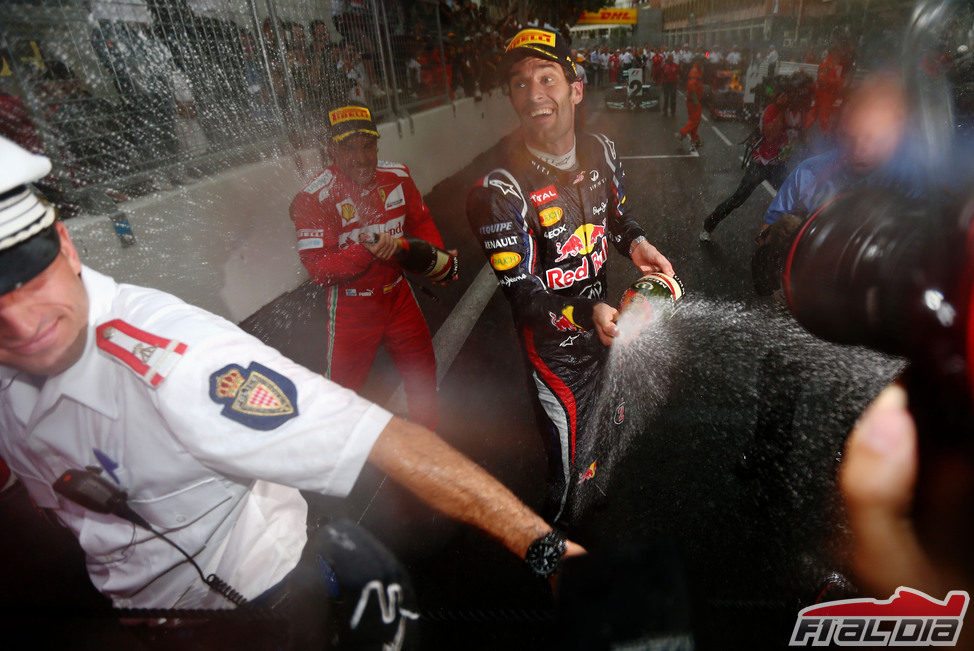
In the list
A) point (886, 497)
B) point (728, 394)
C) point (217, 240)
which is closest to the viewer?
point (886, 497)

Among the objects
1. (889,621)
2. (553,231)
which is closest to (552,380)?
(553,231)

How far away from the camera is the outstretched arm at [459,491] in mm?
1108

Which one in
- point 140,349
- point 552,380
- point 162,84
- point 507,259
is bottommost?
point 552,380

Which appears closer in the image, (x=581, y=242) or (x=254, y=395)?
(x=254, y=395)

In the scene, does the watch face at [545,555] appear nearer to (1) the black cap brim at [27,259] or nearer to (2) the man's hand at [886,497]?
(2) the man's hand at [886,497]

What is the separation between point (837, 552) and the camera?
256 centimetres

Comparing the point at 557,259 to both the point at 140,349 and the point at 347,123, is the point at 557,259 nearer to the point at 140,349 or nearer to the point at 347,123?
the point at 140,349

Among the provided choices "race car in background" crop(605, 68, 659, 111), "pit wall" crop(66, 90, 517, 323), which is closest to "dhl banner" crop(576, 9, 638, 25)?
"race car in background" crop(605, 68, 659, 111)

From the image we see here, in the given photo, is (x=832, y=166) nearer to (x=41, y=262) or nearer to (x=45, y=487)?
(x=41, y=262)

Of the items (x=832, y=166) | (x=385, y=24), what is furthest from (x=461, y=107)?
(x=832, y=166)

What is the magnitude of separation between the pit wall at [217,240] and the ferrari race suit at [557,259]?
3047mm

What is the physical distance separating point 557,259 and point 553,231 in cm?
13

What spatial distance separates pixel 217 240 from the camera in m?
4.69

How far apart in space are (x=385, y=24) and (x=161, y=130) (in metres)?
5.92
